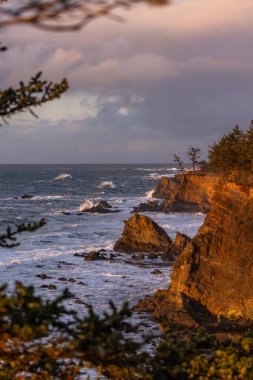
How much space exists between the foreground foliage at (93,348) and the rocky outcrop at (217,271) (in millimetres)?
15275

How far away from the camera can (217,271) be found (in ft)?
82.0

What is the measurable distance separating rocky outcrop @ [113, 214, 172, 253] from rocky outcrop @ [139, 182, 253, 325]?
16897 millimetres

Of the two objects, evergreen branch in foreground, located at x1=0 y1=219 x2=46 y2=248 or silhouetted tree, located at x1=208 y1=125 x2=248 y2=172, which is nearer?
evergreen branch in foreground, located at x1=0 y1=219 x2=46 y2=248

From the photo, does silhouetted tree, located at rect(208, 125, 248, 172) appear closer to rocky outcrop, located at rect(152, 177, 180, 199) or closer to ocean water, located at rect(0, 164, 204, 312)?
ocean water, located at rect(0, 164, 204, 312)

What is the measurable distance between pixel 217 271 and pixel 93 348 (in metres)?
19.3

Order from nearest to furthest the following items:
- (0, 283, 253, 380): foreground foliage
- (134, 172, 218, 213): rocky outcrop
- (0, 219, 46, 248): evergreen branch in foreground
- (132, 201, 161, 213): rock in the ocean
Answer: (0, 283, 253, 380): foreground foliage, (0, 219, 46, 248): evergreen branch in foreground, (134, 172, 218, 213): rocky outcrop, (132, 201, 161, 213): rock in the ocean

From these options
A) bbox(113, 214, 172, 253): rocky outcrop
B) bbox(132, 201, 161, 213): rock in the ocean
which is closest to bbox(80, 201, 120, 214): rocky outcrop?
A: bbox(132, 201, 161, 213): rock in the ocean

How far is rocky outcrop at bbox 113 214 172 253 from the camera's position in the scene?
146 feet

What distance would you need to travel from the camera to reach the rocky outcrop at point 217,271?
76.9 feet

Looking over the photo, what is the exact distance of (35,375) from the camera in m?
7.63

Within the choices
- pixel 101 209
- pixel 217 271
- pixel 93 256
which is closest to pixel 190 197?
pixel 101 209

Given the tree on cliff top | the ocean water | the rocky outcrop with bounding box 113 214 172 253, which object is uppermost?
the tree on cliff top

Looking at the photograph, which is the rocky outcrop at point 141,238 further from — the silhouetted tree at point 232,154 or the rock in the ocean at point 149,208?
the rock in the ocean at point 149,208

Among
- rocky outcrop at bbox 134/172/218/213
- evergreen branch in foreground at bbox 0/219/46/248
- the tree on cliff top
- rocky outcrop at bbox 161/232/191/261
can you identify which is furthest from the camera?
rocky outcrop at bbox 134/172/218/213
